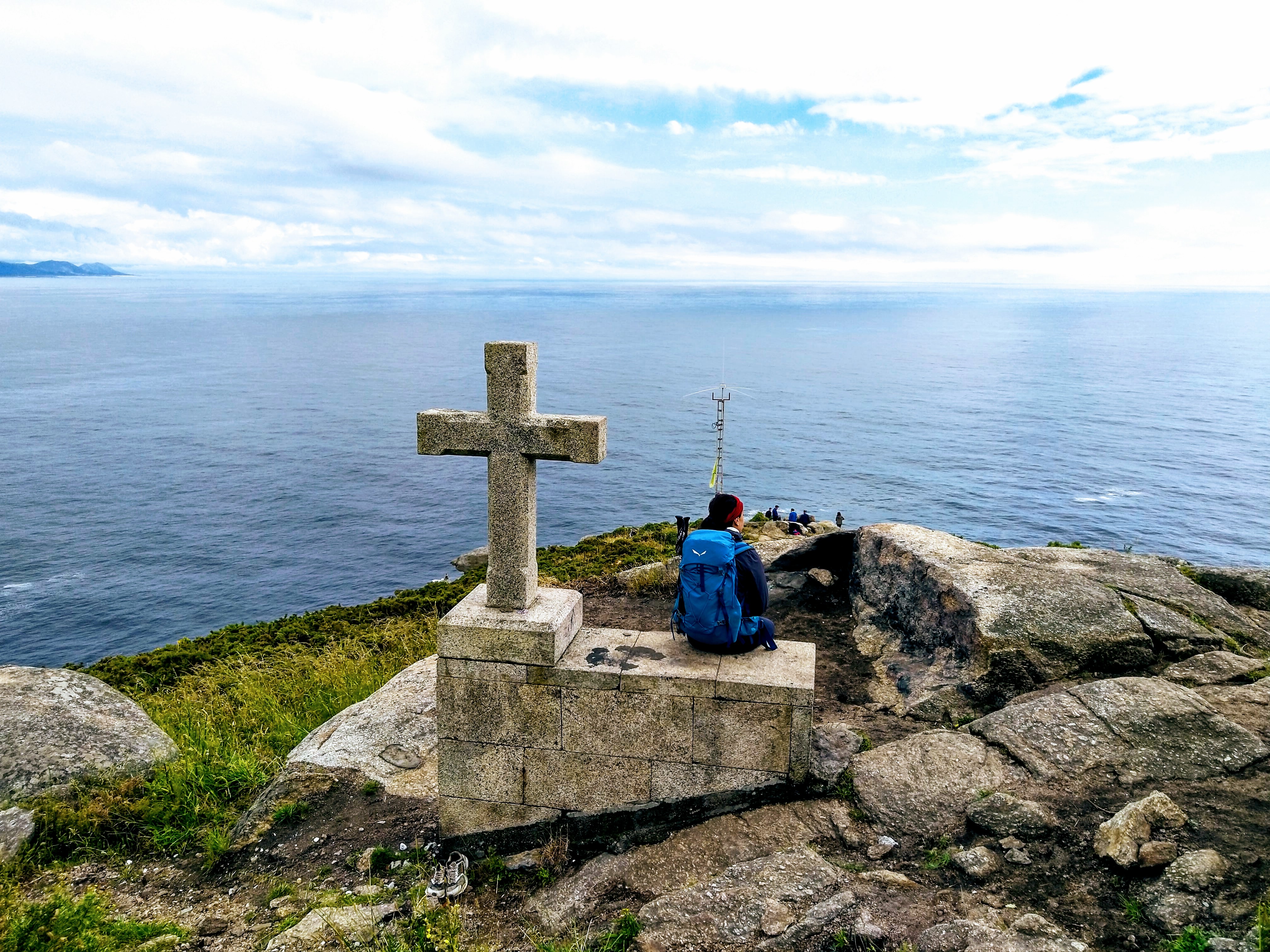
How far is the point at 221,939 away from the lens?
5.87 metres

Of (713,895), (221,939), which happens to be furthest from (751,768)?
(221,939)

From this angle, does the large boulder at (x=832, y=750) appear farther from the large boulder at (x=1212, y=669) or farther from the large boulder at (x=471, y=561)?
the large boulder at (x=471, y=561)

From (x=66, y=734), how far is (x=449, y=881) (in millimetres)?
5116

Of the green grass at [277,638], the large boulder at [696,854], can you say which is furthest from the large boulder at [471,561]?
the large boulder at [696,854]

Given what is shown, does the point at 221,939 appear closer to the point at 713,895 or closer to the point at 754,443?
the point at 713,895

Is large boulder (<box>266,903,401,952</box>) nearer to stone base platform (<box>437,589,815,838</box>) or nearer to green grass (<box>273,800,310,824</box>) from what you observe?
stone base platform (<box>437,589,815,838</box>)

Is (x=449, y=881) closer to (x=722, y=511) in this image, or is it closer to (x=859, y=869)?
(x=859, y=869)

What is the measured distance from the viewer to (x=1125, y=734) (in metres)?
6.77

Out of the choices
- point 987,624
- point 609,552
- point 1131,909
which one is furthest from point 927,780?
point 609,552

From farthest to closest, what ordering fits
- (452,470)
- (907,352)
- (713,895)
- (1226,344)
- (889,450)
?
1. (1226,344)
2. (907,352)
3. (889,450)
4. (452,470)
5. (713,895)

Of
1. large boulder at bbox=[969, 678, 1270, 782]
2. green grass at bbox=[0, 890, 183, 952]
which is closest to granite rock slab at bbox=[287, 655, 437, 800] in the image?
green grass at bbox=[0, 890, 183, 952]

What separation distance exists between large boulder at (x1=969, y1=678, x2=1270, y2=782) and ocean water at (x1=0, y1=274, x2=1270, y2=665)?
1150 inches

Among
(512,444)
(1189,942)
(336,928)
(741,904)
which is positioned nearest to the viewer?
(1189,942)

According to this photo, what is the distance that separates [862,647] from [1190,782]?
4381 millimetres
